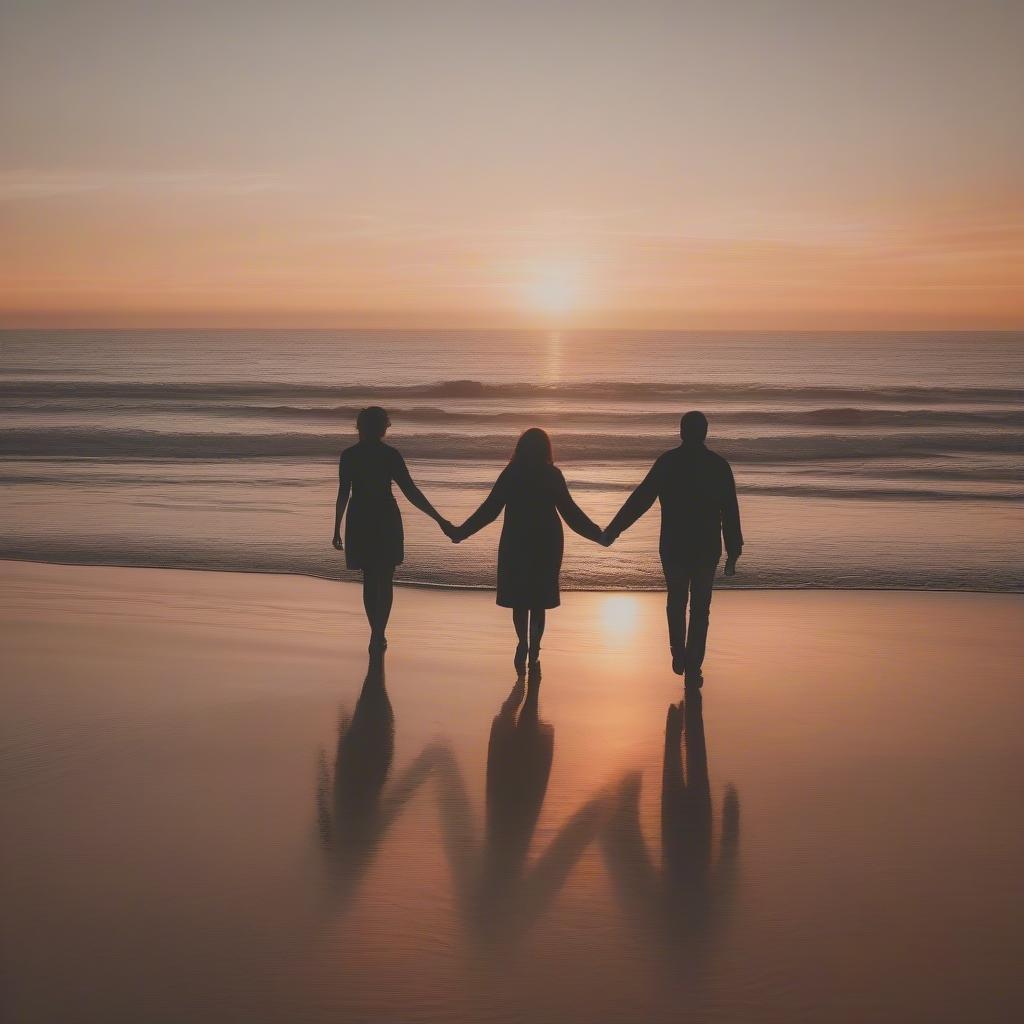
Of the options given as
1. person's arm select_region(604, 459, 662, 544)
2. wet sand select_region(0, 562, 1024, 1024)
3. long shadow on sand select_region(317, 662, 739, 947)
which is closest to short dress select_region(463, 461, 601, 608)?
person's arm select_region(604, 459, 662, 544)

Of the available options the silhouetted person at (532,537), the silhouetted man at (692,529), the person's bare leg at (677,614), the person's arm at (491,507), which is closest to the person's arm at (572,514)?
the silhouetted person at (532,537)

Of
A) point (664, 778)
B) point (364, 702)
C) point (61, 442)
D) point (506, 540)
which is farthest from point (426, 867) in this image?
point (61, 442)

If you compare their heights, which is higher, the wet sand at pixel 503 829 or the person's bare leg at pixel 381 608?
the person's bare leg at pixel 381 608

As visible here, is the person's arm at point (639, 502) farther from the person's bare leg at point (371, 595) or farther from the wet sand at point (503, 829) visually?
the person's bare leg at point (371, 595)

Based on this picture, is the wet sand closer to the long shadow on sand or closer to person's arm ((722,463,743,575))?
the long shadow on sand

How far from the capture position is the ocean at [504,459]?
11414 millimetres

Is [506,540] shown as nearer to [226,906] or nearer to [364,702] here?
[364,702]

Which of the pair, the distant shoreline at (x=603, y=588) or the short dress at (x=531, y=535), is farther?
the distant shoreline at (x=603, y=588)

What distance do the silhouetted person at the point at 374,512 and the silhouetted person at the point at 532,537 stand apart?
23.6 inches

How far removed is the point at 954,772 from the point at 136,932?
3.79 m

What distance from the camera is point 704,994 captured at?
10.9 ft

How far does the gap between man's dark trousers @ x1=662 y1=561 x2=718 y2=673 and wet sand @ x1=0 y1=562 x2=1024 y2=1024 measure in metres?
0.27

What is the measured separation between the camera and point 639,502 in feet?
23.8

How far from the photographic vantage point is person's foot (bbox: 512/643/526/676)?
23.3 ft
